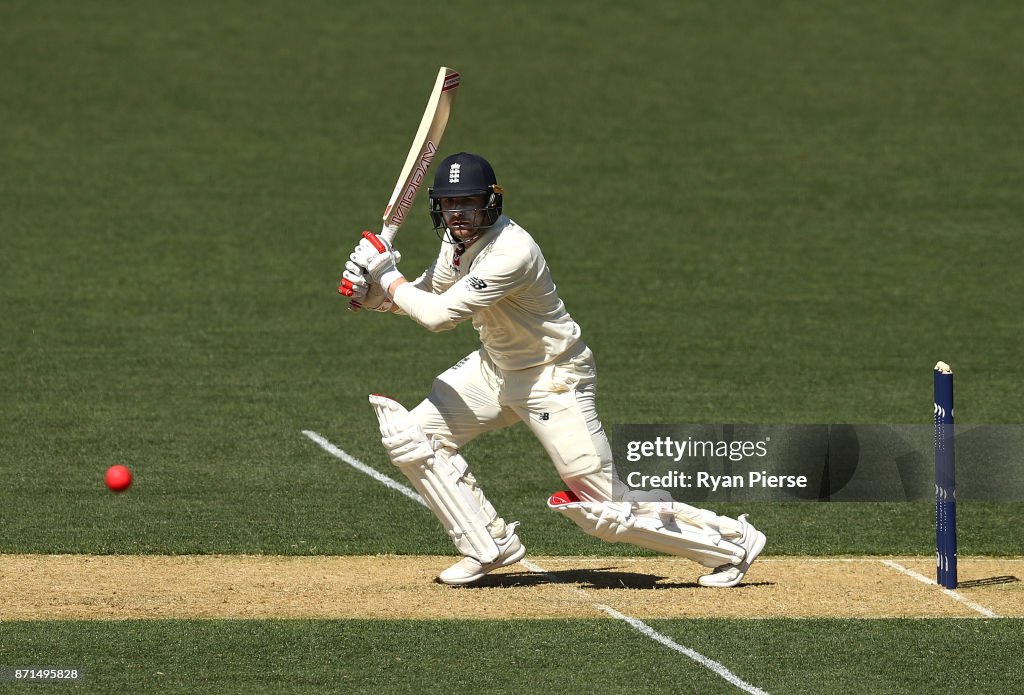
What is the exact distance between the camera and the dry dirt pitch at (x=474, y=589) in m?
8.05

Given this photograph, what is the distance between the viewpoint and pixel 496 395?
8406 mm

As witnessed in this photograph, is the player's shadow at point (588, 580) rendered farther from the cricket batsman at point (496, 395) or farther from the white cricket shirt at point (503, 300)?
the white cricket shirt at point (503, 300)

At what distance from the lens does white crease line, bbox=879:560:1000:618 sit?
→ 320 inches

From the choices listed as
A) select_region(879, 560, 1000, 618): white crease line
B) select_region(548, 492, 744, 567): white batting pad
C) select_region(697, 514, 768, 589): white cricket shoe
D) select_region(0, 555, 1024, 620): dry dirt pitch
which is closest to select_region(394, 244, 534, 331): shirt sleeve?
select_region(548, 492, 744, 567): white batting pad

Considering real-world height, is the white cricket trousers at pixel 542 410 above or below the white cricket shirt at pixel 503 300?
below

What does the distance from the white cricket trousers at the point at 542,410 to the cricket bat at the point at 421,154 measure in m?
0.71

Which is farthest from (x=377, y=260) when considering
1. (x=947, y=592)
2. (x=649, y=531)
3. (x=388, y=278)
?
(x=947, y=592)

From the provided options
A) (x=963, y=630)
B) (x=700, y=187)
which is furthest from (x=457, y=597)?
(x=700, y=187)

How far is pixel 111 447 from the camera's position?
11688 mm

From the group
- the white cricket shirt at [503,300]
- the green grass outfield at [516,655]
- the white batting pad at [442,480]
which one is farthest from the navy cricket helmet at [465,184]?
the green grass outfield at [516,655]

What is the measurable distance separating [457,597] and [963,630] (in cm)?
253

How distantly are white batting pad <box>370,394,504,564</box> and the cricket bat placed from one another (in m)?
0.68

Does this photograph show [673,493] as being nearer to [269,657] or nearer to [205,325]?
[269,657]

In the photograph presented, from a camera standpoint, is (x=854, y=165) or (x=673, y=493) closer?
(x=673, y=493)
